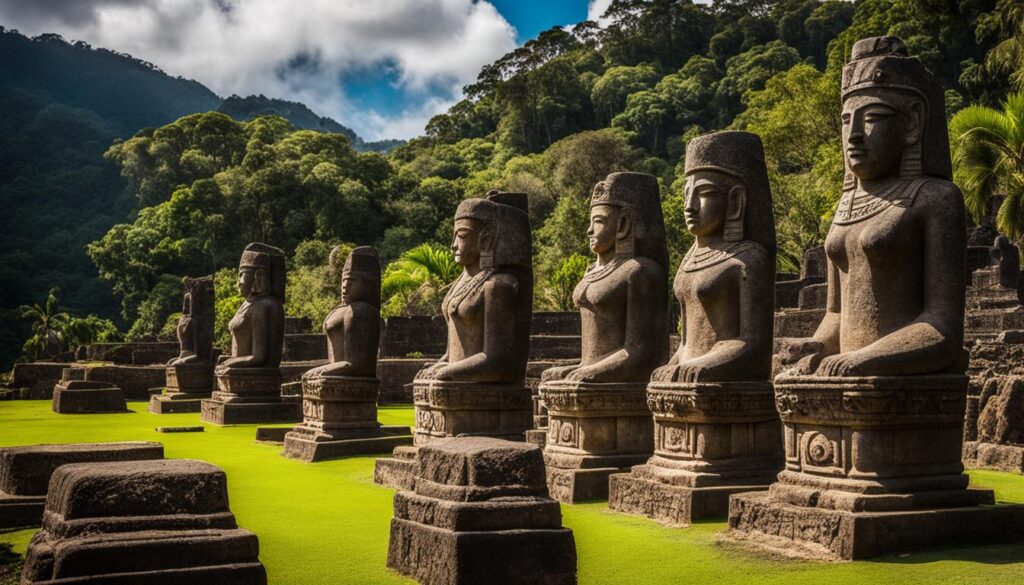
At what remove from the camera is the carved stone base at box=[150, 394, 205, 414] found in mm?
18562

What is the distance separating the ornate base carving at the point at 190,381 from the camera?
1970 centimetres

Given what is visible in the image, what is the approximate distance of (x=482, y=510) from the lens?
514 centimetres

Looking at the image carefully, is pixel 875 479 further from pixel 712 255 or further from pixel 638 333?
pixel 638 333

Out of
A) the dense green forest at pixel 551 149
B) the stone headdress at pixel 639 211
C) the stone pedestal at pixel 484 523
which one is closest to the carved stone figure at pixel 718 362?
the stone headdress at pixel 639 211

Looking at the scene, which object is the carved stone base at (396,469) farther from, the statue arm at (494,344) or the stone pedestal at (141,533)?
the stone pedestal at (141,533)

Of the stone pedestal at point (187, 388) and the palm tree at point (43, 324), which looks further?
the palm tree at point (43, 324)

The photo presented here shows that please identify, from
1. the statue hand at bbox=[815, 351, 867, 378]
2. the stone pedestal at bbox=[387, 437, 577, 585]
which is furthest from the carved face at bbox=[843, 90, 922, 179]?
the stone pedestal at bbox=[387, 437, 577, 585]

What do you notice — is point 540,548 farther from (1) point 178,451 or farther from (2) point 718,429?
(1) point 178,451

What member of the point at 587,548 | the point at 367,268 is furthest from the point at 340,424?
the point at 587,548

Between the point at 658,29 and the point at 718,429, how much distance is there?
241 ft

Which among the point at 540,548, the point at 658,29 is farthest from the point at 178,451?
the point at 658,29

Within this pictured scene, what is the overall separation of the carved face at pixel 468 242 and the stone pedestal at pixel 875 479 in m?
4.19

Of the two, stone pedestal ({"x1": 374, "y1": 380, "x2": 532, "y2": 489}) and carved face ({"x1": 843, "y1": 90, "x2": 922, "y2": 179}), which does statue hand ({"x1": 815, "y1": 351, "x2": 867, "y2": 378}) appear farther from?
stone pedestal ({"x1": 374, "y1": 380, "x2": 532, "y2": 489})

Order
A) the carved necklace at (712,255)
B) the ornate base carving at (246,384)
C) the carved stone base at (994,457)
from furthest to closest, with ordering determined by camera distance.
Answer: the ornate base carving at (246,384)
the carved stone base at (994,457)
the carved necklace at (712,255)
